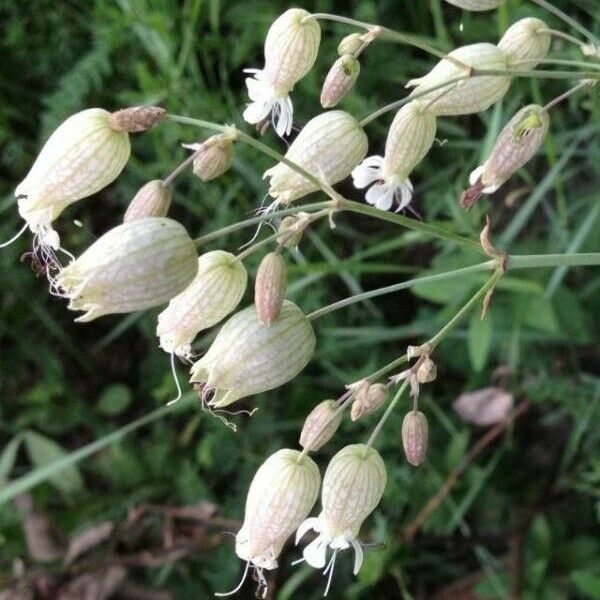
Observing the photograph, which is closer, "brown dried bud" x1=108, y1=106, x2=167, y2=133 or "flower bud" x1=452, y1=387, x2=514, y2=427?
"brown dried bud" x1=108, y1=106, x2=167, y2=133

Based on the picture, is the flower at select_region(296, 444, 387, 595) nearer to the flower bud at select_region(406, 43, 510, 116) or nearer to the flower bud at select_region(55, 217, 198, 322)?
the flower bud at select_region(55, 217, 198, 322)

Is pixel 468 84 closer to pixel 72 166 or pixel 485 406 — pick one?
pixel 72 166

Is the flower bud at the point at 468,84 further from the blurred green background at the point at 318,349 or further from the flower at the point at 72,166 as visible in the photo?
the blurred green background at the point at 318,349

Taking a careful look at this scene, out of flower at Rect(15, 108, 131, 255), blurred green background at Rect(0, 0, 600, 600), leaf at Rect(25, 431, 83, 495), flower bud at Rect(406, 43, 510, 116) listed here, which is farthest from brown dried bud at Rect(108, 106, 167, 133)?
leaf at Rect(25, 431, 83, 495)

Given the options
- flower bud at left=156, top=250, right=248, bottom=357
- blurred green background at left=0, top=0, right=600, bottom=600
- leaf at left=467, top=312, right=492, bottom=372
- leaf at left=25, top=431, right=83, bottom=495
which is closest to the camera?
flower bud at left=156, top=250, right=248, bottom=357

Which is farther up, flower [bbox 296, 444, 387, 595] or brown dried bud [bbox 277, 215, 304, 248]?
brown dried bud [bbox 277, 215, 304, 248]

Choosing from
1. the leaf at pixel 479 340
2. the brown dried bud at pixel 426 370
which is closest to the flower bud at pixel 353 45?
the brown dried bud at pixel 426 370
